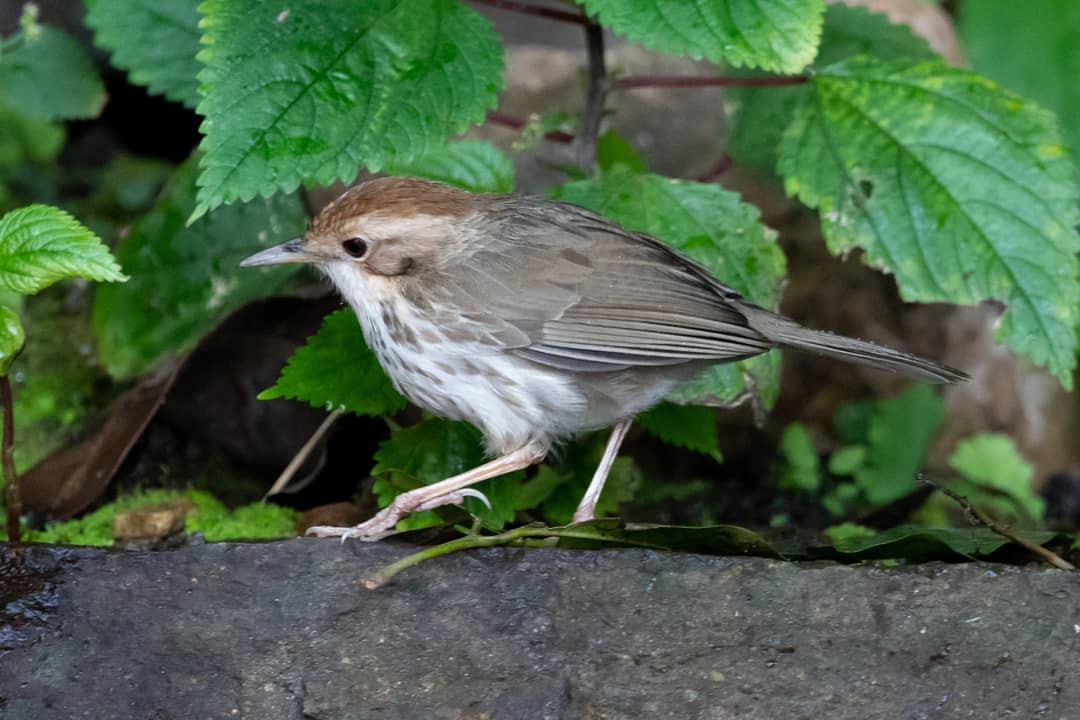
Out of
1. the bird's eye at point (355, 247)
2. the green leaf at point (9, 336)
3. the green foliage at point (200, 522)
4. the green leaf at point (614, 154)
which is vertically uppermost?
the green leaf at point (614, 154)

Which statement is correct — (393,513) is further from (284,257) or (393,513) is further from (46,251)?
(46,251)

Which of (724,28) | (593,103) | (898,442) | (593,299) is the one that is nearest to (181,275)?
(593,103)

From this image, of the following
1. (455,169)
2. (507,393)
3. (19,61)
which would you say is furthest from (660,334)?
(19,61)

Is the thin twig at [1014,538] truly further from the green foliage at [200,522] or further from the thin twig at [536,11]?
the green foliage at [200,522]

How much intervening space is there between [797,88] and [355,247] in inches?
62.4

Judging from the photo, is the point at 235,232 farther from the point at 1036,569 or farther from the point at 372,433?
the point at 1036,569

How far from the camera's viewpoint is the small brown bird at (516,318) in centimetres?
298

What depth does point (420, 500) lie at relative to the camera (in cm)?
292

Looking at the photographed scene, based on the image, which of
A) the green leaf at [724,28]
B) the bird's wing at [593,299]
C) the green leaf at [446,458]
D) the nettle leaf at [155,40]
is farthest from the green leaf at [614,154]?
the nettle leaf at [155,40]

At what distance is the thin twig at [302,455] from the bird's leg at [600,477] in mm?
759

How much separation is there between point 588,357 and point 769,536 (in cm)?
93

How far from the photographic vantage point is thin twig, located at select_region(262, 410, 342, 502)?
3.54 meters

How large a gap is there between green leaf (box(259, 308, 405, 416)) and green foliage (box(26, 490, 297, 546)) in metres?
0.50

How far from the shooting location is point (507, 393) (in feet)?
9.84
